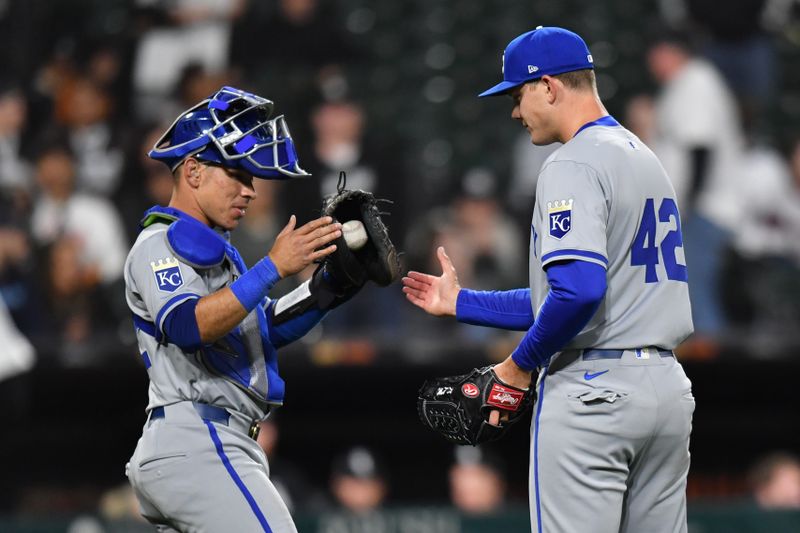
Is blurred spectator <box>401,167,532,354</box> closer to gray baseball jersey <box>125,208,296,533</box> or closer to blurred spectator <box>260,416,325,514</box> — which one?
blurred spectator <box>260,416,325,514</box>

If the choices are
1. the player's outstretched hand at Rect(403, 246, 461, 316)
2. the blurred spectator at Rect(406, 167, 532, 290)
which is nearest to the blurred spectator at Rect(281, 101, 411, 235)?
the blurred spectator at Rect(406, 167, 532, 290)

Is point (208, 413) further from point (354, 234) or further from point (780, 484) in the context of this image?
point (780, 484)

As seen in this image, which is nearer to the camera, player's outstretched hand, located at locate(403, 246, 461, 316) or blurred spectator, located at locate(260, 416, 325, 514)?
player's outstretched hand, located at locate(403, 246, 461, 316)

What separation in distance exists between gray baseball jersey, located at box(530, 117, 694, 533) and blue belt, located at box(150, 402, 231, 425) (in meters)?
0.78

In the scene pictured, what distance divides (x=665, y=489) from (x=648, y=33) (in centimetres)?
522

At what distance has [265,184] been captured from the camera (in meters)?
6.76

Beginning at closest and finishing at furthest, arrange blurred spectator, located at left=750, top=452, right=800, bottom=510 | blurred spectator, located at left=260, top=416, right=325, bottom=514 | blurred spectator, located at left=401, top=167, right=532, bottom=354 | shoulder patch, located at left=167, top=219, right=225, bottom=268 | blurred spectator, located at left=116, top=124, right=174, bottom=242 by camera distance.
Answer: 1. shoulder patch, located at left=167, top=219, right=225, bottom=268
2. blurred spectator, located at left=750, top=452, right=800, bottom=510
3. blurred spectator, located at left=260, top=416, right=325, bottom=514
4. blurred spectator, located at left=401, top=167, right=532, bottom=354
5. blurred spectator, located at left=116, top=124, right=174, bottom=242

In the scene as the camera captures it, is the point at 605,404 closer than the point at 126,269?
Yes

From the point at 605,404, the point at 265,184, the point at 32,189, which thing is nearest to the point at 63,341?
the point at 32,189

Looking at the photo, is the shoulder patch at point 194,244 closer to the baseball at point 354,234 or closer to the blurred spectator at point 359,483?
the baseball at point 354,234

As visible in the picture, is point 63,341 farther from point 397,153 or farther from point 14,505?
point 397,153

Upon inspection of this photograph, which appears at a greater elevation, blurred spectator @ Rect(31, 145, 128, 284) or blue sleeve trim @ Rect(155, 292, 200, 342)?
blue sleeve trim @ Rect(155, 292, 200, 342)

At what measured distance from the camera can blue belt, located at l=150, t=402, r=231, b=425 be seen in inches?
115

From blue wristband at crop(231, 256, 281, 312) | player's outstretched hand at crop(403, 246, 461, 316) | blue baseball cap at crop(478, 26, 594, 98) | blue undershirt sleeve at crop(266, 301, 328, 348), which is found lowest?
blue undershirt sleeve at crop(266, 301, 328, 348)
